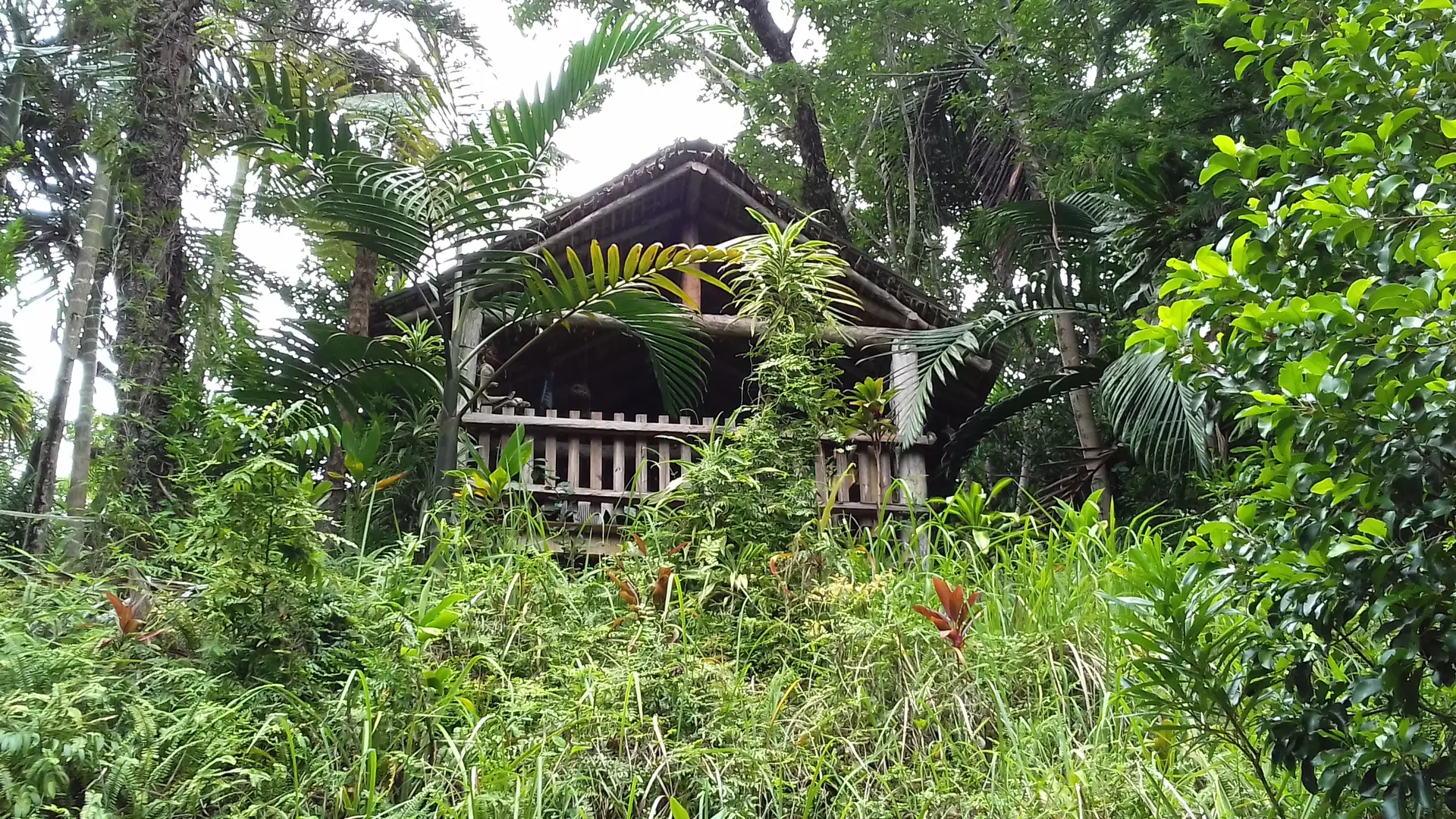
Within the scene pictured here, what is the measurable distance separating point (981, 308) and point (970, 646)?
25.1ft

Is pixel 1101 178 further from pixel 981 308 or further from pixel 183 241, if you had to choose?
pixel 183 241

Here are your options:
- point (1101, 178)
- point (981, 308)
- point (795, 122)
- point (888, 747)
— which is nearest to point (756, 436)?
point (888, 747)

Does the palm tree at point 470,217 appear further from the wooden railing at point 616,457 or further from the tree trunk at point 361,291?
the tree trunk at point 361,291

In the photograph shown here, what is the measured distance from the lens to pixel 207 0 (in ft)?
13.6

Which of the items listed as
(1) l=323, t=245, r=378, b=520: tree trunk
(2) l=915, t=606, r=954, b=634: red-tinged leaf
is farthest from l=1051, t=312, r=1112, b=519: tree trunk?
(1) l=323, t=245, r=378, b=520: tree trunk

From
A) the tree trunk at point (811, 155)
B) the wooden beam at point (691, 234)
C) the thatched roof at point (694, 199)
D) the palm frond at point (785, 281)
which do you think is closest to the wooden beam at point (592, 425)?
the thatched roof at point (694, 199)

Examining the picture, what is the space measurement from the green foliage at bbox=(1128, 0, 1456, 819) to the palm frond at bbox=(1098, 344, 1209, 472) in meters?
2.80

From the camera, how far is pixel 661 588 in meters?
3.14

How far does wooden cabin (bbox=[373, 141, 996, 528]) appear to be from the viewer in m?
5.05

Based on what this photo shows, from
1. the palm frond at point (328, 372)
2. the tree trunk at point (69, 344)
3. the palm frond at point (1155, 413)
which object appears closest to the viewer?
the tree trunk at point (69, 344)

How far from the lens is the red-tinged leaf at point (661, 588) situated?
3131mm

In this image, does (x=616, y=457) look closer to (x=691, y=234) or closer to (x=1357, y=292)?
(x=691, y=234)

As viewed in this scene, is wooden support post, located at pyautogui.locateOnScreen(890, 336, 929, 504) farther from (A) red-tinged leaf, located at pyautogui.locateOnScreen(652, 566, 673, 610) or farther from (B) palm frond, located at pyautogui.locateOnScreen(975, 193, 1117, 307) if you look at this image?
(A) red-tinged leaf, located at pyautogui.locateOnScreen(652, 566, 673, 610)

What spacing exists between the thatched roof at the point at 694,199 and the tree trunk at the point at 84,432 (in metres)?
1.92
